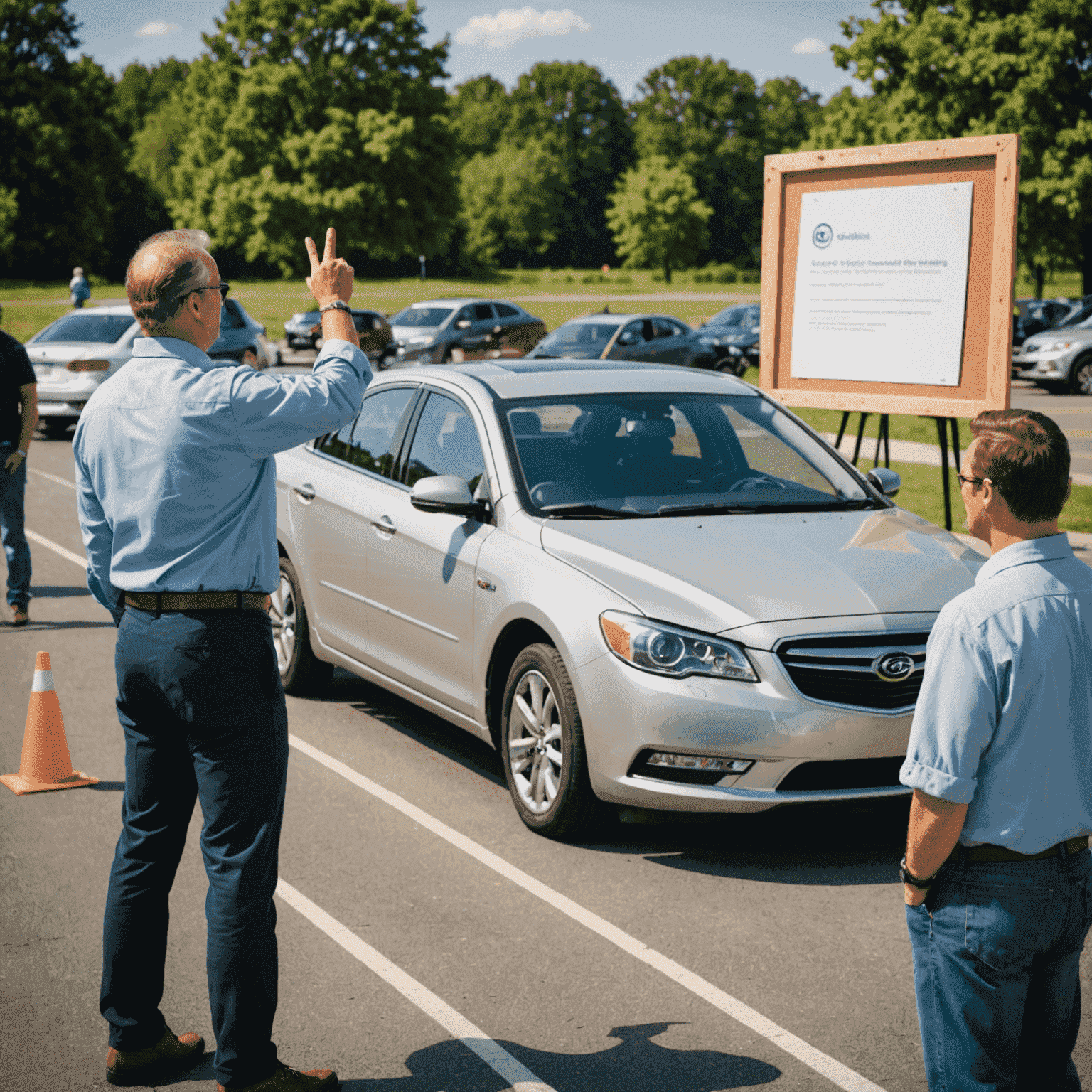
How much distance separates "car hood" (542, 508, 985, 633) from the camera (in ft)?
16.5

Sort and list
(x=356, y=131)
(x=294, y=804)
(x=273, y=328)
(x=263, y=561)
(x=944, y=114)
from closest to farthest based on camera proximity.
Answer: (x=263, y=561) < (x=294, y=804) < (x=944, y=114) < (x=273, y=328) < (x=356, y=131)

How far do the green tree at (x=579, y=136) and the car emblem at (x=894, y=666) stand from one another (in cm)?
11591

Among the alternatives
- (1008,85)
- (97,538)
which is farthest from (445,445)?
(1008,85)

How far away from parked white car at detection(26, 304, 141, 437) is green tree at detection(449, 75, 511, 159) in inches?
3957

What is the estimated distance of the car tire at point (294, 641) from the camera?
7305 mm

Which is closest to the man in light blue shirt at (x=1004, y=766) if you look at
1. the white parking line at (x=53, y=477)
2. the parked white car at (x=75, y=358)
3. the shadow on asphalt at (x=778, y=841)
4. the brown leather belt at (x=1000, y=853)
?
the brown leather belt at (x=1000, y=853)

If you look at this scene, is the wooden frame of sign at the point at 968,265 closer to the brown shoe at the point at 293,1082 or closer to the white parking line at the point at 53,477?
the brown shoe at the point at 293,1082

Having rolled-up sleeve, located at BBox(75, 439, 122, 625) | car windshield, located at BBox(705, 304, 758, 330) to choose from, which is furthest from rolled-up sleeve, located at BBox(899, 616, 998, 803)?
car windshield, located at BBox(705, 304, 758, 330)

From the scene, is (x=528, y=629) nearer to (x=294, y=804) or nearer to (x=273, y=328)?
(x=294, y=804)

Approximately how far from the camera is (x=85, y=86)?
75.2 meters

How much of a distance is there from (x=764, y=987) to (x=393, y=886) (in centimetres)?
139

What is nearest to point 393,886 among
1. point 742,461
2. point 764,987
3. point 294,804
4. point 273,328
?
point 294,804

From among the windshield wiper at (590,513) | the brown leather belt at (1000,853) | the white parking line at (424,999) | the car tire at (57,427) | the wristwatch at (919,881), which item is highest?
the windshield wiper at (590,513)

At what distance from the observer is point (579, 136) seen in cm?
12488
